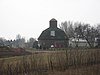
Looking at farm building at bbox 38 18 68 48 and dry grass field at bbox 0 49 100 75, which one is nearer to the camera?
dry grass field at bbox 0 49 100 75

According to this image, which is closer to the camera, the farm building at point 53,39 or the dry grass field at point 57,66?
the dry grass field at point 57,66

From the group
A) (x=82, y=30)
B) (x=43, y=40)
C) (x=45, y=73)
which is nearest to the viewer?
(x=45, y=73)

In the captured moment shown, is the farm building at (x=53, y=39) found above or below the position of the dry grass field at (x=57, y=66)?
above

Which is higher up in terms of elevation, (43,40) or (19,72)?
(43,40)

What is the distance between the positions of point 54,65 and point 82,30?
5497 centimetres

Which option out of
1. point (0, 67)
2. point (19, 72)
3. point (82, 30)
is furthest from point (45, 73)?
point (82, 30)

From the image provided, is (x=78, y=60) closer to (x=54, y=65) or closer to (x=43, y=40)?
(x=54, y=65)

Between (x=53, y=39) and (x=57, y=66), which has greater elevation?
(x=53, y=39)

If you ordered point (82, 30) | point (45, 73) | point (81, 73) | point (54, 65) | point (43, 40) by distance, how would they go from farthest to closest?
point (82, 30) < point (43, 40) < point (54, 65) < point (45, 73) < point (81, 73)

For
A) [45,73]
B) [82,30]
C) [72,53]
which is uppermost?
[82,30]

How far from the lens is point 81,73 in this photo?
1778 cm

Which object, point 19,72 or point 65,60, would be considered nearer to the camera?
point 19,72

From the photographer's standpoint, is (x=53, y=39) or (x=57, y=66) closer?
(x=57, y=66)

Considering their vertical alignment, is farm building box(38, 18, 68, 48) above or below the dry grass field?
above
